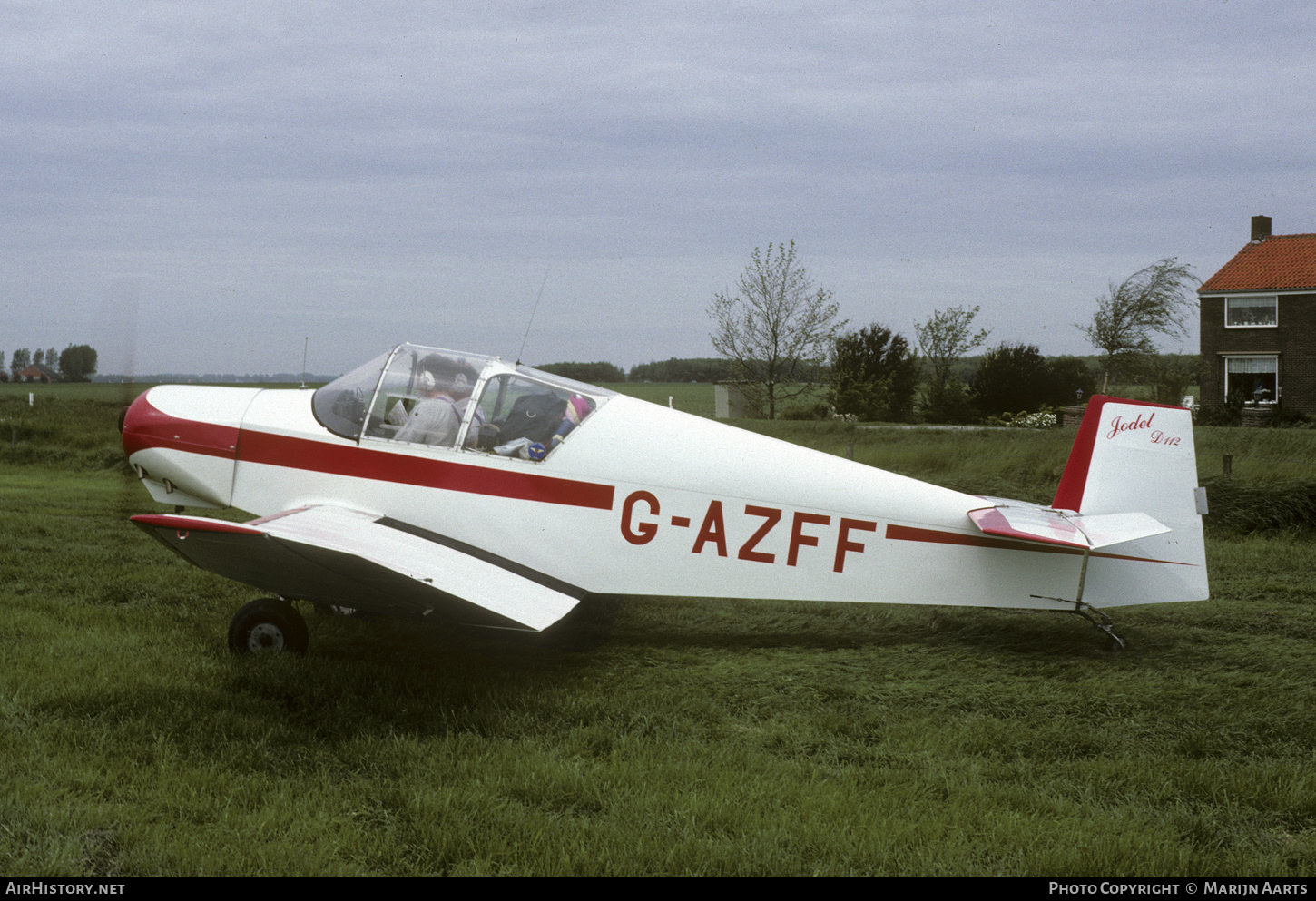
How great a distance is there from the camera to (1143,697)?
4918 millimetres

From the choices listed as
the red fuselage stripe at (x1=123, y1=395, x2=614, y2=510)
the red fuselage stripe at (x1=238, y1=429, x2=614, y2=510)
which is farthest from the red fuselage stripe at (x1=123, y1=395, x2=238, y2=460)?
the red fuselage stripe at (x1=238, y1=429, x2=614, y2=510)

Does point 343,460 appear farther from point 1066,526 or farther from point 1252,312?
point 1252,312

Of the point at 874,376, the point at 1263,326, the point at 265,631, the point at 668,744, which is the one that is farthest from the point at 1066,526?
the point at 1263,326

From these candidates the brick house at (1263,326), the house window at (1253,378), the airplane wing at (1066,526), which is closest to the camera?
the airplane wing at (1066,526)

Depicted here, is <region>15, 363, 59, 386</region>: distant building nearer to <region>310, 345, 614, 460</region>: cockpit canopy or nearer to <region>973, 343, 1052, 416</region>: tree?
<region>973, 343, 1052, 416</region>: tree

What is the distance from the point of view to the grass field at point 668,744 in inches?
130

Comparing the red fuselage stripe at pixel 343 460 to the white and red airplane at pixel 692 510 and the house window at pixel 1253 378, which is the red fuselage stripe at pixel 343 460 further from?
the house window at pixel 1253 378

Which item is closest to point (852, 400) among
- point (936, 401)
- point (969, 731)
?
point (936, 401)

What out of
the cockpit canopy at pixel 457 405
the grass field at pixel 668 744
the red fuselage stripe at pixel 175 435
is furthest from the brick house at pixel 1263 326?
the red fuselage stripe at pixel 175 435

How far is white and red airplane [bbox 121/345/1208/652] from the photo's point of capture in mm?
5559

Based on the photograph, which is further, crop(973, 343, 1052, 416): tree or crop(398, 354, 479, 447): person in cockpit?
crop(973, 343, 1052, 416): tree

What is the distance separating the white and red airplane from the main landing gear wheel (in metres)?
0.01

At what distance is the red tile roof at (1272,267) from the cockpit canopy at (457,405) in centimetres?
3415

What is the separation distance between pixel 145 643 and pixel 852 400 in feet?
94.9
